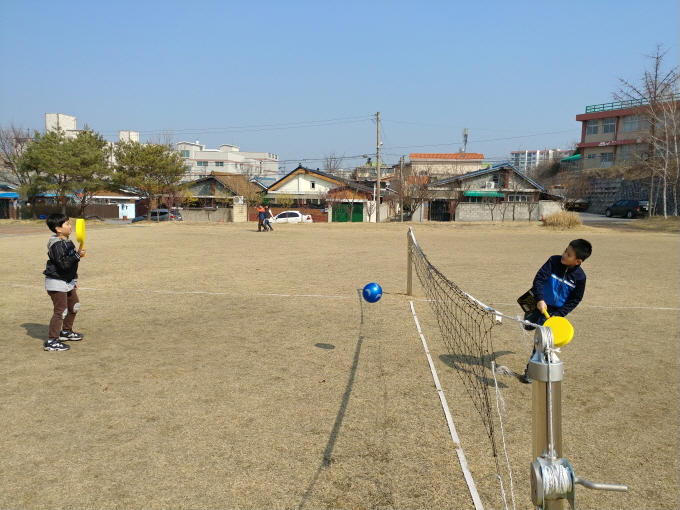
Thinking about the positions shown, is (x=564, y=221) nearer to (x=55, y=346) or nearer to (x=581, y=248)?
(x=581, y=248)

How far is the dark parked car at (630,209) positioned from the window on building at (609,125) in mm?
20920

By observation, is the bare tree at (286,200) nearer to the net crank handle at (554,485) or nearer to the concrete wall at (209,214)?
the concrete wall at (209,214)

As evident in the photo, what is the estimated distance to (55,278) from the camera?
21.0ft

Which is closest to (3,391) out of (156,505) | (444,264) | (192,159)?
(156,505)

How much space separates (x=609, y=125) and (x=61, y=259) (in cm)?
7140

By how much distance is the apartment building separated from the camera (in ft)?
200

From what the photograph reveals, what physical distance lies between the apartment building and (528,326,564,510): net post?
6637cm

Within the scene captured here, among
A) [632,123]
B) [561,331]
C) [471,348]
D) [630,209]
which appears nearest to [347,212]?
[630,209]

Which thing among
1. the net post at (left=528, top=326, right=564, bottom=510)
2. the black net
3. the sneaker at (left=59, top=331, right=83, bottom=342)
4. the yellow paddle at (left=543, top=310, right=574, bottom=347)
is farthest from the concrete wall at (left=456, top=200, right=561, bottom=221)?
the net post at (left=528, top=326, right=564, bottom=510)

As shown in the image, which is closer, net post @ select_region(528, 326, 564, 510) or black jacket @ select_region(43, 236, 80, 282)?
net post @ select_region(528, 326, 564, 510)

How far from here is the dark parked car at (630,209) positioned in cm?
4578

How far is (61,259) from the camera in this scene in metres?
6.23

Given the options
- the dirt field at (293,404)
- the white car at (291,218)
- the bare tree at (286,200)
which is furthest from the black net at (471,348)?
the bare tree at (286,200)

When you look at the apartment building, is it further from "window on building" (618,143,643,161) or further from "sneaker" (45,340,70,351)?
"sneaker" (45,340,70,351)
